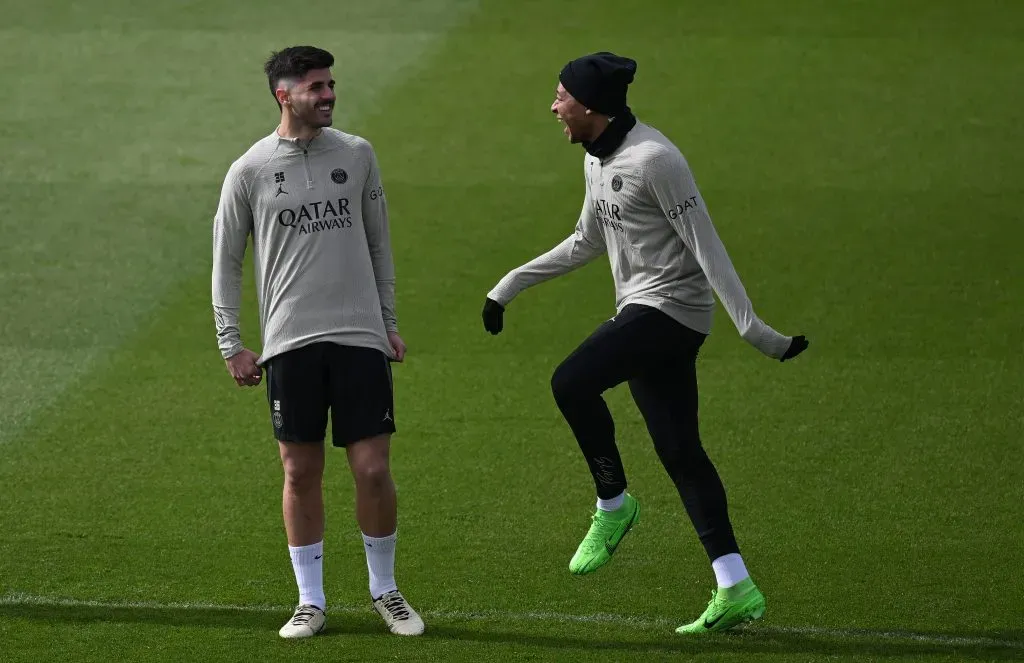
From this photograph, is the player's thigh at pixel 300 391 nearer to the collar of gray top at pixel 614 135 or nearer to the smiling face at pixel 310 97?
the smiling face at pixel 310 97

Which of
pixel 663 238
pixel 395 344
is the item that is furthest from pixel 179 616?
pixel 663 238

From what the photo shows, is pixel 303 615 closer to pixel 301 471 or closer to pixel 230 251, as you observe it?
pixel 301 471

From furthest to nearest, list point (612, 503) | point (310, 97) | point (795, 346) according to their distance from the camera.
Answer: point (612, 503)
point (795, 346)
point (310, 97)

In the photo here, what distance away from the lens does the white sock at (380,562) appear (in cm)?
571

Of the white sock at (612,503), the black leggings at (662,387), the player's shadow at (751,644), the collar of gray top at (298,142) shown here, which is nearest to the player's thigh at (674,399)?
the black leggings at (662,387)

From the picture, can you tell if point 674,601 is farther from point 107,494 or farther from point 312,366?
point 107,494

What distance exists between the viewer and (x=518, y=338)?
955cm

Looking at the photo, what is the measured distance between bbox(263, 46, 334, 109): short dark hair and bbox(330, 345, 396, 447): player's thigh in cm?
92

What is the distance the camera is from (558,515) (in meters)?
7.09

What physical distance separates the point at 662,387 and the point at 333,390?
47.0 inches

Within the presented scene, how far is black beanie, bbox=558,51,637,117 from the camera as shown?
5.71 meters

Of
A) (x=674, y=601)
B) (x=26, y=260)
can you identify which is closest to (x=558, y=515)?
(x=674, y=601)

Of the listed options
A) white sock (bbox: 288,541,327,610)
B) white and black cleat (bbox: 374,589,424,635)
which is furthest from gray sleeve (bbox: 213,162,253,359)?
white and black cleat (bbox: 374,589,424,635)

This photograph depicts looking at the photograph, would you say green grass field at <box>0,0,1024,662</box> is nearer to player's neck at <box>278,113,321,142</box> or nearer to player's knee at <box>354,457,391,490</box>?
player's knee at <box>354,457,391,490</box>
